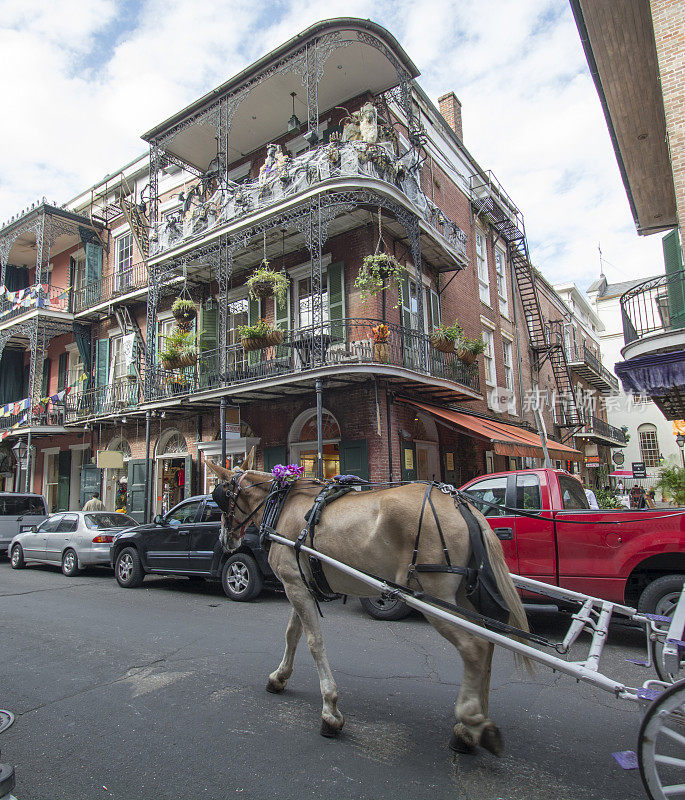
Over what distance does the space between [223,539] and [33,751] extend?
2.21 m

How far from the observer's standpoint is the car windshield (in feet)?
40.8

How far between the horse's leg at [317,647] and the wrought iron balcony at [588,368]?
2487 cm

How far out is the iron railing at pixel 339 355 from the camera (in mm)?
12180

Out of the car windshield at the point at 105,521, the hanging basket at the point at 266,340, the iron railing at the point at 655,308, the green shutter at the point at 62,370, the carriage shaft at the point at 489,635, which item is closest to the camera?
the carriage shaft at the point at 489,635

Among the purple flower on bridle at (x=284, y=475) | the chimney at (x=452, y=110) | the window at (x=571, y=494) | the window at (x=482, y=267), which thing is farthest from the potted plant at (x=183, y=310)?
the chimney at (x=452, y=110)

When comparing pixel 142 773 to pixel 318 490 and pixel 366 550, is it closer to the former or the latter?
pixel 366 550

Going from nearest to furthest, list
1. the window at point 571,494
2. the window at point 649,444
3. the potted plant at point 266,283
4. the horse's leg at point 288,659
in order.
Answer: the horse's leg at point 288,659
the window at point 571,494
the potted plant at point 266,283
the window at point 649,444

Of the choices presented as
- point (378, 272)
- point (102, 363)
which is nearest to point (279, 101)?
point (378, 272)

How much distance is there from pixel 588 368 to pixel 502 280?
8.73 meters

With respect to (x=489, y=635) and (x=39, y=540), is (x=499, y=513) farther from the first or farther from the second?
(x=39, y=540)

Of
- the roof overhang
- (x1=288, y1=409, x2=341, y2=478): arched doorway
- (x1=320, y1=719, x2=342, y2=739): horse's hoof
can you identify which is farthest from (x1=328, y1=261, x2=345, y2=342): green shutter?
(x1=320, y1=719, x2=342, y2=739): horse's hoof

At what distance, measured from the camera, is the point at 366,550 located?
4.12 metres

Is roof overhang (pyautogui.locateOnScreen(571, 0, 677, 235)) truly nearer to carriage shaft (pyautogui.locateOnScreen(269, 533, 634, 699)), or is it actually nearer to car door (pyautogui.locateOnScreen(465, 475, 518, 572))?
car door (pyautogui.locateOnScreen(465, 475, 518, 572))

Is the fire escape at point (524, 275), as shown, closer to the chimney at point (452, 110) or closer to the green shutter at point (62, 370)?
the chimney at point (452, 110)
